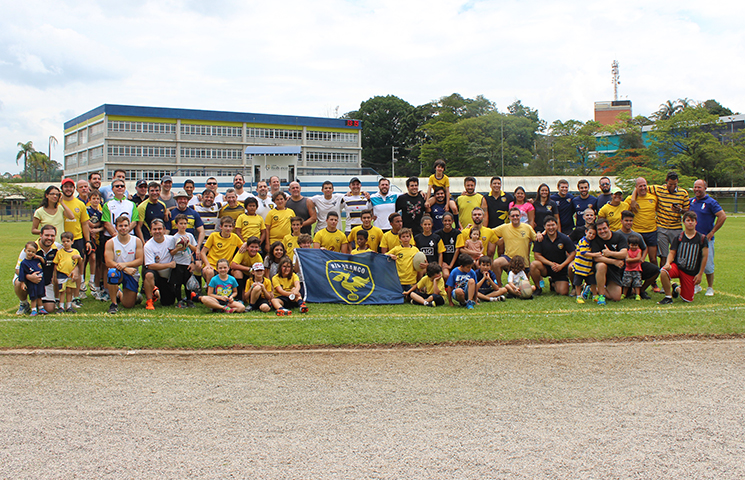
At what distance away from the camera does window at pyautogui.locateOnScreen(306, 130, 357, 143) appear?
71.8 m

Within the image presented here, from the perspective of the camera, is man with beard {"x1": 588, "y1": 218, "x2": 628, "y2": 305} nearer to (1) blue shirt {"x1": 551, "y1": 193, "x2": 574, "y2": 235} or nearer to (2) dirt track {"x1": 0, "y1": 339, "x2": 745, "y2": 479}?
(1) blue shirt {"x1": 551, "y1": 193, "x2": 574, "y2": 235}

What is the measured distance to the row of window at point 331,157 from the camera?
2840 inches

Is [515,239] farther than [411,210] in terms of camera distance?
No

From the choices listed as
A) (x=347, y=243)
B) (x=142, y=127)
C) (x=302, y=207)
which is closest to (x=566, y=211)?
(x=347, y=243)

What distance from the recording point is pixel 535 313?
7723 millimetres

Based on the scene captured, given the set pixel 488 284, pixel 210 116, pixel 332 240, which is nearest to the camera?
pixel 488 284

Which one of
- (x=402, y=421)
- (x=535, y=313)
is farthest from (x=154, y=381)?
(x=535, y=313)

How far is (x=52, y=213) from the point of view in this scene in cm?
825

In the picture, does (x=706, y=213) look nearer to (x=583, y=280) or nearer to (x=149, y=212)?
(x=583, y=280)

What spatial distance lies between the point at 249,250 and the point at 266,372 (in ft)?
11.0

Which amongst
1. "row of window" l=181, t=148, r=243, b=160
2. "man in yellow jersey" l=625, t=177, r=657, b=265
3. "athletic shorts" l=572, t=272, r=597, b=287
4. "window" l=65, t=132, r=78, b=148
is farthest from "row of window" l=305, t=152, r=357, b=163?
"athletic shorts" l=572, t=272, r=597, b=287

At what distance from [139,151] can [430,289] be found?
66.0m

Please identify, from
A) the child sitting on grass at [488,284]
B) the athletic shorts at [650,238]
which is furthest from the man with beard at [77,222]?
the athletic shorts at [650,238]

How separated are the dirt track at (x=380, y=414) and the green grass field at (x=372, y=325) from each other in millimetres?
448
